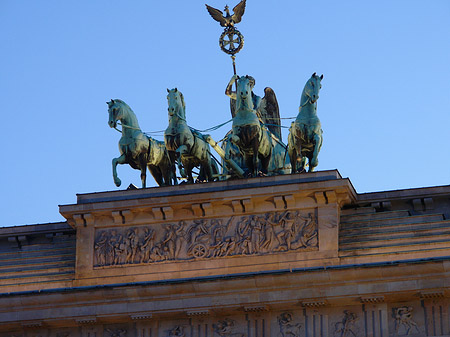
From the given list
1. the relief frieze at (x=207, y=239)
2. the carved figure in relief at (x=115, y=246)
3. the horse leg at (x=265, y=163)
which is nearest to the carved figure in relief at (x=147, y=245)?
the relief frieze at (x=207, y=239)

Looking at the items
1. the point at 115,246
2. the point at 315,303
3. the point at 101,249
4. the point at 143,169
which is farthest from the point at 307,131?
the point at 101,249

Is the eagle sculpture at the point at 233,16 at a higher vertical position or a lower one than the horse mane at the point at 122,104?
higher

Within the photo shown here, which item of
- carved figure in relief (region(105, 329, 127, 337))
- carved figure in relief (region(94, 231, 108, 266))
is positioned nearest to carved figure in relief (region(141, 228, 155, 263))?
carved figure in relief (region(94, 231, 108, 266))

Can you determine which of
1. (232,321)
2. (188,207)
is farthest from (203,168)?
(232,321)

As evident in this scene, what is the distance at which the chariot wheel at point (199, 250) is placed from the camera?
140 feet

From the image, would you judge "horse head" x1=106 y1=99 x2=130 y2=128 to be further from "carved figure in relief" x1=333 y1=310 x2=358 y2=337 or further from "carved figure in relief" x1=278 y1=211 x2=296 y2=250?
"carved figure in relief" x1=333 y1=310 x2=358 y2=337

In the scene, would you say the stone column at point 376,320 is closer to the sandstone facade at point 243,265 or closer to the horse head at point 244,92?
the sandstone facade at point 243,265

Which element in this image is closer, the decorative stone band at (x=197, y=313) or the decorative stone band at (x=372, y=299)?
the decorative stone band at (x=372, y=299)

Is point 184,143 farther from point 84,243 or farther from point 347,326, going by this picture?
point 347,326

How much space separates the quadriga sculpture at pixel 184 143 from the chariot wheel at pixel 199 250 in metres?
3.01

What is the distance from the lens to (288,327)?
41.2 meters

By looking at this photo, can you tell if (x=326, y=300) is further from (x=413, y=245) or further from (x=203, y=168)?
(x=203, y=168)

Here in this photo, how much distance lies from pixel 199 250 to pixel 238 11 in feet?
30.9

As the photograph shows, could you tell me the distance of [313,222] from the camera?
42.2 meters
